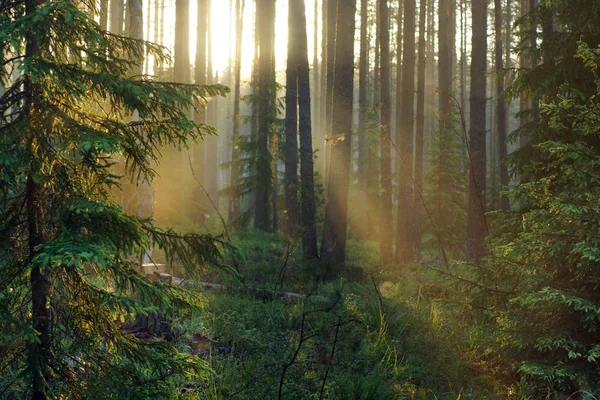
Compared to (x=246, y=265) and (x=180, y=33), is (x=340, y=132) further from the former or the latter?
(x=180, y=33)

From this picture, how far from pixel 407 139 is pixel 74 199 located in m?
13.2

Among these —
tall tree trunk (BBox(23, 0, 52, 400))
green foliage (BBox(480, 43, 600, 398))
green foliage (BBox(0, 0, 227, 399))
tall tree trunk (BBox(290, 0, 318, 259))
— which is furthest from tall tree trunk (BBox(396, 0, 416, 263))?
tall tree trunk (BBox(23, 0, 52, 400))

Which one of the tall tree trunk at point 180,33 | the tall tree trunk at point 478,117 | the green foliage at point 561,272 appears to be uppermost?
the tall tree trunk at point 180,33

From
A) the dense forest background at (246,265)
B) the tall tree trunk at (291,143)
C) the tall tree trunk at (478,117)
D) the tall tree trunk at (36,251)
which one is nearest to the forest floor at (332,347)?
the dense forest background at (246,265)

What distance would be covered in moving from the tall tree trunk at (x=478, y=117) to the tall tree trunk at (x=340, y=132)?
304 centimetres

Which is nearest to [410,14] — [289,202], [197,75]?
[289,202]

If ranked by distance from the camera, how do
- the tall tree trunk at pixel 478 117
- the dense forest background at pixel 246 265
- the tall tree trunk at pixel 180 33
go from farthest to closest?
the tall tree trunk at pixel 180 33, the tall tree trunk at pixel 478 117, the dense forest background at pixel 246 265

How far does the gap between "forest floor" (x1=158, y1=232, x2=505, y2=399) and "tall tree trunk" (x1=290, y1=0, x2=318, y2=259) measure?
2.94 metres

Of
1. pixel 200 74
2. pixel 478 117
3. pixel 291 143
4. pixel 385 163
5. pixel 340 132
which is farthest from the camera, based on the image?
pixel 200 74

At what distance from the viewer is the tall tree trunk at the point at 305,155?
45.6ft

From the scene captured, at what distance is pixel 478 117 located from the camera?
1330 cm

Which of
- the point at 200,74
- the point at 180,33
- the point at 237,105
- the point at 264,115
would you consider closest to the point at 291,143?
the point at 264,115

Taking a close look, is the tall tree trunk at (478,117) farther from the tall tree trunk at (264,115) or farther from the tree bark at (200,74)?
the tree bark at (200,74)

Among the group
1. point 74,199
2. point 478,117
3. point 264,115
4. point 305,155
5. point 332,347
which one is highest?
point 264,115
